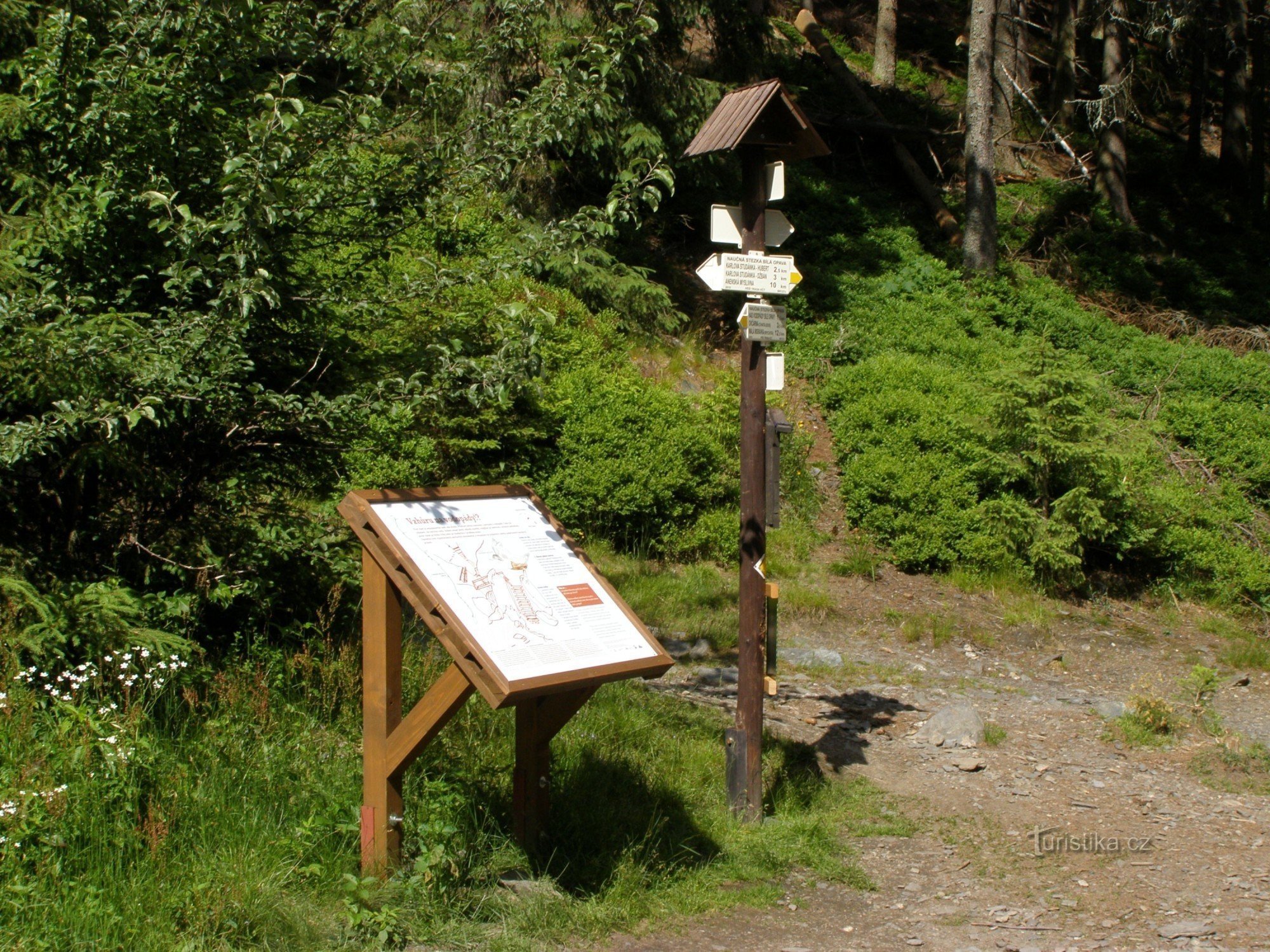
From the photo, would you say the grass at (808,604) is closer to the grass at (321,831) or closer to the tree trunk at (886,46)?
the grass at (321,831)

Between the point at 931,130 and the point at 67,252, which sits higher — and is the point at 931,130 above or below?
above

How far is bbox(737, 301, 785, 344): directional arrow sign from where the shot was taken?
17.3 feet

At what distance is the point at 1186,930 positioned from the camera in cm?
447

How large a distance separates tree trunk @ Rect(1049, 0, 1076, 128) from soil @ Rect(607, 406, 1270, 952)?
14.4 meters

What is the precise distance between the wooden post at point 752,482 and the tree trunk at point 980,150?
37.4ft

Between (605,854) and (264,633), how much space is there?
2277 millimetres

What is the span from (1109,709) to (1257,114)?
19.4 m

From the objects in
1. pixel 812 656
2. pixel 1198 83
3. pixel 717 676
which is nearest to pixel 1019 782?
pixel 717 676

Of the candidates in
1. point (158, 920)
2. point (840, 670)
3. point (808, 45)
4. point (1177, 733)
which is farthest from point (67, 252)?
point (808, 45)

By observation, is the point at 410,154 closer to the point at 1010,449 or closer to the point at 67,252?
the point at 67,252

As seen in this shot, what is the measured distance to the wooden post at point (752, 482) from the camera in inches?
212

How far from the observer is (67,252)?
15.6 ft

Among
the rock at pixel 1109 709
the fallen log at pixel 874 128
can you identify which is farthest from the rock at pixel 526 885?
the fallen log at pixel 874 128

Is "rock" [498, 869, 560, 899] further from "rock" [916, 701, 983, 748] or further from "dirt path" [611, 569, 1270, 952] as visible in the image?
"rock" [916, 701, 983, 748]
